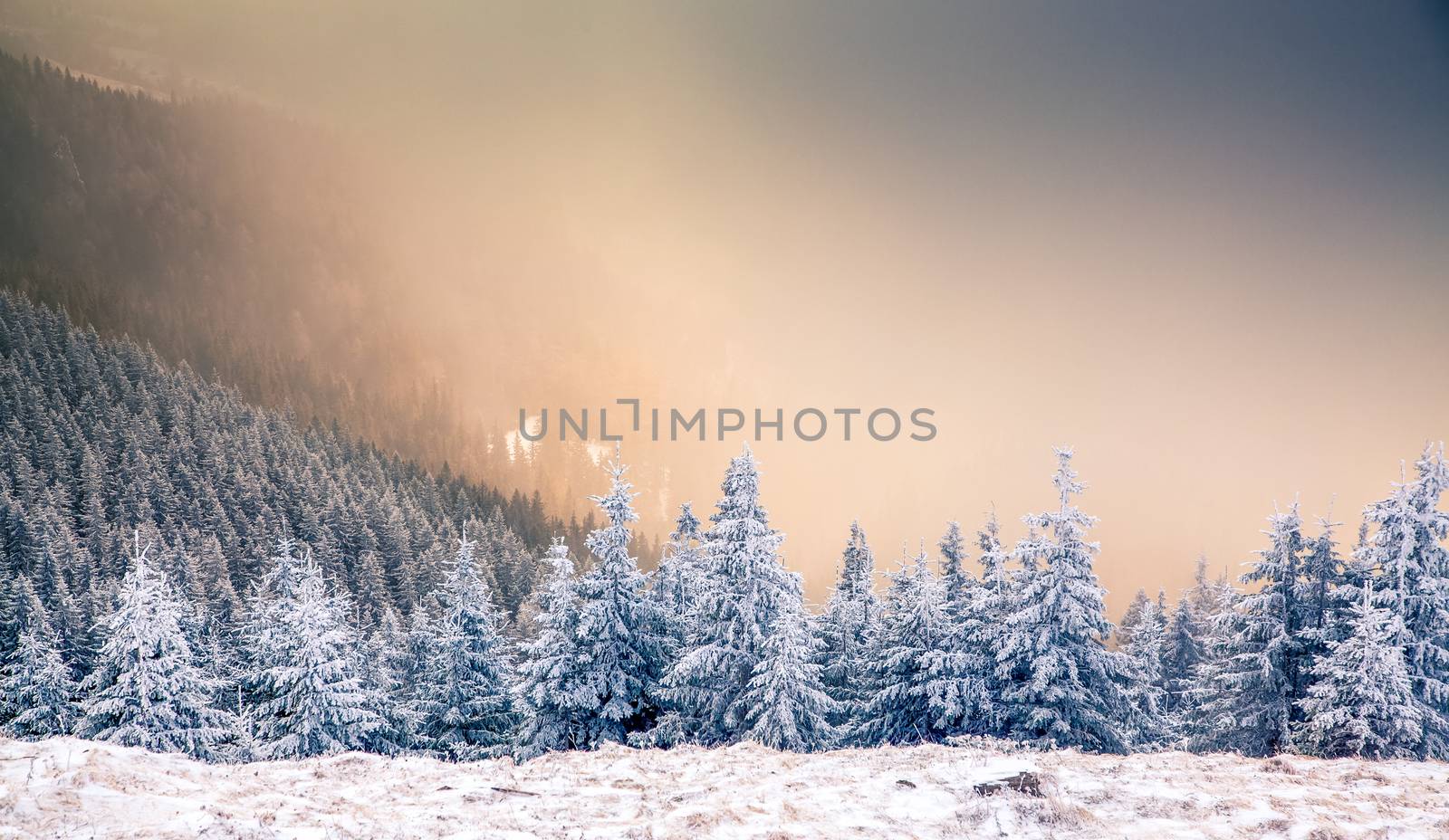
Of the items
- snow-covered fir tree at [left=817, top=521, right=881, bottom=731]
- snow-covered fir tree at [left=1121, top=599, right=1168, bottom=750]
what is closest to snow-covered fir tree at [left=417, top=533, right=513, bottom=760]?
snow-covered fir tree at [left=817, top=521, right=881, bottom=731]

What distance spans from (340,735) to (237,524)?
304ft

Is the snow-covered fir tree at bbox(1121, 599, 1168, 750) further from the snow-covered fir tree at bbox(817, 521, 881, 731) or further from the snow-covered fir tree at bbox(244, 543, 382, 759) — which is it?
the snow-covered fir tree at bbox(244, 543, 382, 759)

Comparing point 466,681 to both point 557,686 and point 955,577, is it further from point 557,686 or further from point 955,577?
point 955,577

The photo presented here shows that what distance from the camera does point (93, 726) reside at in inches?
1243

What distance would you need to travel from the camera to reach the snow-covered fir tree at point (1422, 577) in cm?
2298

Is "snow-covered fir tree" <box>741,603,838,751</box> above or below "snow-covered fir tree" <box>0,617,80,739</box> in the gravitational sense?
above

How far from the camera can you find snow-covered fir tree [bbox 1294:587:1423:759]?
21.6 meters

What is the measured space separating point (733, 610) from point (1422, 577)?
22226 millimetres

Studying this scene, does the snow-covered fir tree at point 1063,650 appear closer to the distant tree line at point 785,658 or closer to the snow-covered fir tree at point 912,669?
the distant tree line at point 785,658

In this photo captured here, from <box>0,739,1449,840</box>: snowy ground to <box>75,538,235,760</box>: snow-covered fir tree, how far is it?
1904 centimetres

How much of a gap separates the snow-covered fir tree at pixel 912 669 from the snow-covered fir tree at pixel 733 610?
523cm

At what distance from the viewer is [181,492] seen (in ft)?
355

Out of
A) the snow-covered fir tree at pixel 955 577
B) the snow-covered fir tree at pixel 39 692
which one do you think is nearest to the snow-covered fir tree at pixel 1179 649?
the snow-covered fir tree at pixel 955 577

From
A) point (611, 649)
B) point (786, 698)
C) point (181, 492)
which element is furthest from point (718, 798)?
point (181, 492)
